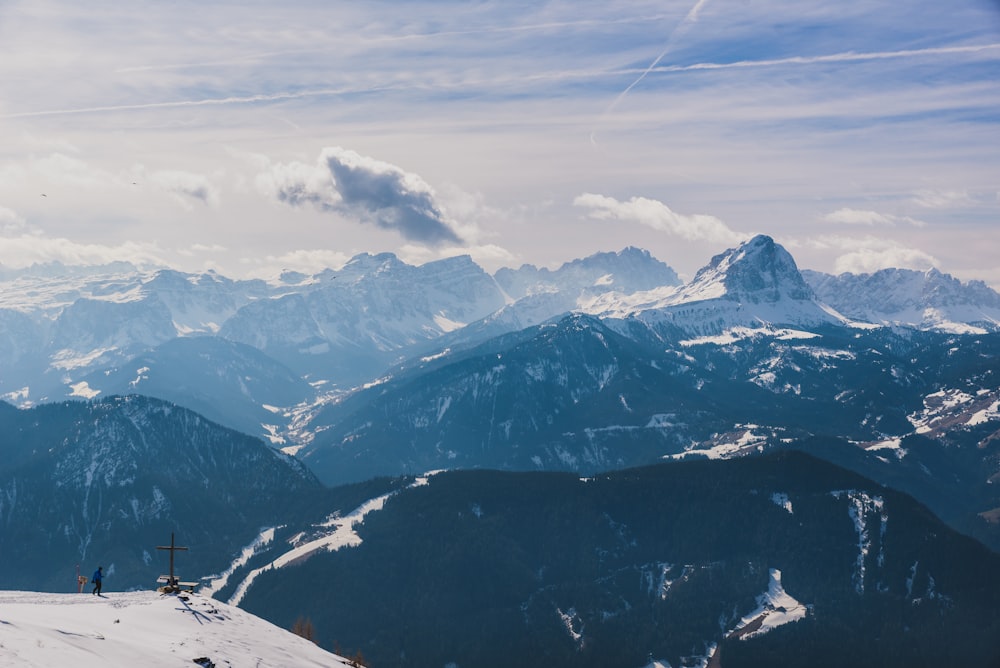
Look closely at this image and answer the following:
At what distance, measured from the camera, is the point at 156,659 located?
8156cm

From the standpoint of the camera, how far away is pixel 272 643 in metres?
99.1

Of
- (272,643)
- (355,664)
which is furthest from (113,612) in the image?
(355,664)

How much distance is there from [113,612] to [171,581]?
12460 millimetres

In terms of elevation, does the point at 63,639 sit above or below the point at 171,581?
above

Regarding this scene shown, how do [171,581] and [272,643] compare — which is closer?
[272,643]

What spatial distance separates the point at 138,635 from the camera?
87812mm

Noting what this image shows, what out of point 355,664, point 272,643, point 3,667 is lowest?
point 355,664

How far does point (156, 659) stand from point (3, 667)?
14.6 meters

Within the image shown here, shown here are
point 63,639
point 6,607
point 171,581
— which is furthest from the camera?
point 171,581

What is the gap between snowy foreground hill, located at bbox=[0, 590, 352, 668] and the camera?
7588 cm

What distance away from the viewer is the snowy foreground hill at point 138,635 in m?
75.9

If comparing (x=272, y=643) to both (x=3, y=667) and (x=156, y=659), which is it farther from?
(x=3, y=667)

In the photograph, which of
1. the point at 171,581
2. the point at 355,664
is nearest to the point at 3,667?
the point at 171,581

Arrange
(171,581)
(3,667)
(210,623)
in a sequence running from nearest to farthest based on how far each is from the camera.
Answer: (3,667), (210,623), (171,581)
